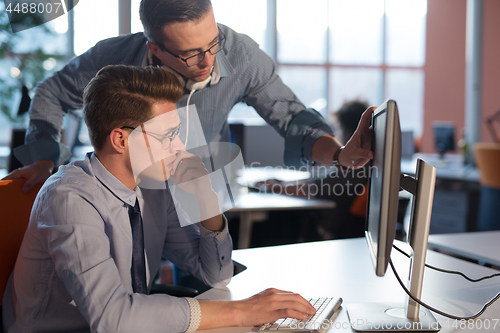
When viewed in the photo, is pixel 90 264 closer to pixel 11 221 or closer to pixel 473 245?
pixel 11 221

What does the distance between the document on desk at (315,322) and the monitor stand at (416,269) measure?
0.04m

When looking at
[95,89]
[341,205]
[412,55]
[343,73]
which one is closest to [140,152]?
[95,89]

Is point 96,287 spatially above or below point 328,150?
below

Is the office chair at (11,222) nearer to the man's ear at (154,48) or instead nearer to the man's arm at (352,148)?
the man's ear at (154,48)

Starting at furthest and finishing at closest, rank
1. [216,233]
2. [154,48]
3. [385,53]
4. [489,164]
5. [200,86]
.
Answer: [385,53]
[489,164]
[200,86]
[154,48]
[216,233]

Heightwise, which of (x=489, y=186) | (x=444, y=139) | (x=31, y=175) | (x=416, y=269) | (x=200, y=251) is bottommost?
(x=489, y=186)

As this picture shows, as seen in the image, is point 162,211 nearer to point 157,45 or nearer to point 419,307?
point 157,45

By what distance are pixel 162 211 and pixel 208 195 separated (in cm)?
20

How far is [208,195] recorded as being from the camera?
44.6 inches

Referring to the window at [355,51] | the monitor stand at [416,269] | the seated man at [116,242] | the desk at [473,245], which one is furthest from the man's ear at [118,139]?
the window at [355,51]

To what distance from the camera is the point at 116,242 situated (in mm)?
974

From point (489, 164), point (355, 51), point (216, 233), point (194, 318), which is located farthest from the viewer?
point (355, 51)

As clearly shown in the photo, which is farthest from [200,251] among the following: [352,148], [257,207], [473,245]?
[257,207]

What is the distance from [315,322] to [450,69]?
8380 mm
